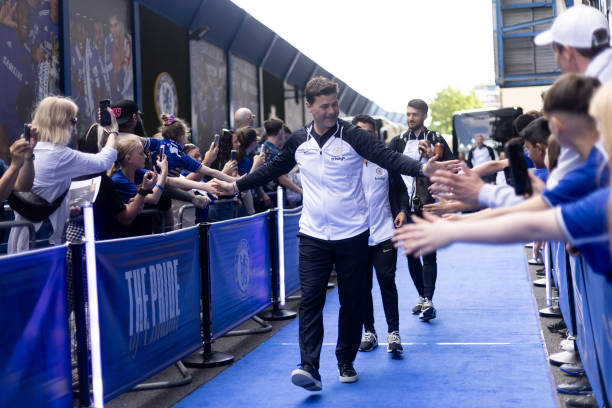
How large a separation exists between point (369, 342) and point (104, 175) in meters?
2.96

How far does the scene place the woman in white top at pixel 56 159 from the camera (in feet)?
17.1

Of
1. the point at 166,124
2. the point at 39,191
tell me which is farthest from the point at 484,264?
the point at 39,191

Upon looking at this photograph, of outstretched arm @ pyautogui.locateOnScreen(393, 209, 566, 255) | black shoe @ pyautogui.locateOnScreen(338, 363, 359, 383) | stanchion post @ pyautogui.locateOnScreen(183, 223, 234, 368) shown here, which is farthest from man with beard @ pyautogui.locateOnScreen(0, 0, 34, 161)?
outstretched arm @ pyautogui.locateOnScreen(393, 209, 566, 255)

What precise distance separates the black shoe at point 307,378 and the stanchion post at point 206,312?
4.45 ft

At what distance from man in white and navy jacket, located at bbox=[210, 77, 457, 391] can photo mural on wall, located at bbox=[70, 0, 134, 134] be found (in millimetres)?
6431

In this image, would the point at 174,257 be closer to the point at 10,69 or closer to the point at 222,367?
the point at 222,367

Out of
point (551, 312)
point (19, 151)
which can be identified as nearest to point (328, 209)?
point (19, 151)

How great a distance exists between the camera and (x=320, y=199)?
568cm

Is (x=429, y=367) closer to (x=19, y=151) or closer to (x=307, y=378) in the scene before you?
(x=307, y=378)

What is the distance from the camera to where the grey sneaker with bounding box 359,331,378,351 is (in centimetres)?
693

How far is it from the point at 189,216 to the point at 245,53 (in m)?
13.6

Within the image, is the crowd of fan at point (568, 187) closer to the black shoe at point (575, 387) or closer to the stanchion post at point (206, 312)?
the black shoe at point (575, 387)

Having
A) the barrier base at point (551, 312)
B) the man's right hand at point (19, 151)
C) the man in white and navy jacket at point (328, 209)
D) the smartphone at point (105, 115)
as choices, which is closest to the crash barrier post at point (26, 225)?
the man's right hand at point (19, 151)

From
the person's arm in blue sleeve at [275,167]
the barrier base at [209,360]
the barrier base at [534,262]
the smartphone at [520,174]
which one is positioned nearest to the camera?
the smartphone at [520,174]
